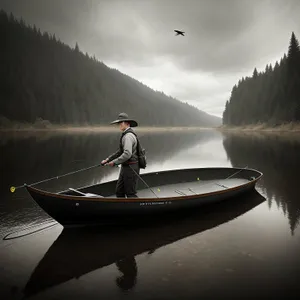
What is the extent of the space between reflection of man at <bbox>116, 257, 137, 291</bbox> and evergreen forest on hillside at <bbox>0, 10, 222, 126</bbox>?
281 feet

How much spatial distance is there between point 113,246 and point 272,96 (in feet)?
255

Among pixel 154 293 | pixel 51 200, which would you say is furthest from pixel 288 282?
pixel 51 200

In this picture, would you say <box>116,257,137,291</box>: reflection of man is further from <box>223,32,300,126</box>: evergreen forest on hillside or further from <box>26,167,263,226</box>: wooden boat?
<box>223,32,300,126</box>: evergreen forest on hillside

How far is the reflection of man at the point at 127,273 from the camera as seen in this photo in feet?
15.0

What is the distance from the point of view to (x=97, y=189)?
839 centimetres

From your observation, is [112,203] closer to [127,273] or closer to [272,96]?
[127,273]

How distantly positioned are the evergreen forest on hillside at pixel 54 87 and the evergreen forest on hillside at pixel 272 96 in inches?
2581

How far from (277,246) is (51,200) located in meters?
5.86

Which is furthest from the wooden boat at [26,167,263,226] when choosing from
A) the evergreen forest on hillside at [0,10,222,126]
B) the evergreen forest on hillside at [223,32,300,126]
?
the evergreen forest on hillside at [0,10,222,126]

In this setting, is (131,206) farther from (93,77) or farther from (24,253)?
(93,77)

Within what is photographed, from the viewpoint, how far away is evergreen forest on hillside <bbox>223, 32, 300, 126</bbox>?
57.7m

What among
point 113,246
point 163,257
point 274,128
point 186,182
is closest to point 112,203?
point 113,246

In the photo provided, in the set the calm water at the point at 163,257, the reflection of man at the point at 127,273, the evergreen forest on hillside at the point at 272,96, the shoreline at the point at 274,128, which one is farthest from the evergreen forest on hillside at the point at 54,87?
the reflection of man at the point at 127,273

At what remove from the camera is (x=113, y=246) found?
240 inches
